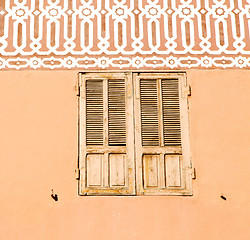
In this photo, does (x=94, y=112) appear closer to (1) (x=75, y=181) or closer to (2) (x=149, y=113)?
(2) (x=149, y=113)

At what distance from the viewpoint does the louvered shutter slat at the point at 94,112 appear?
20.7ft

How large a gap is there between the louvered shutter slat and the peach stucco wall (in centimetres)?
16

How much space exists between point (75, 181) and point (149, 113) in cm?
118

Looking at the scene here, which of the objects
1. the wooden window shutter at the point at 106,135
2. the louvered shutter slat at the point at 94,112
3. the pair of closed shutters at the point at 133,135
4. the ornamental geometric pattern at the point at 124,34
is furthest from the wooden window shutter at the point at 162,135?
the louvered shutter slat at the point at 94,112

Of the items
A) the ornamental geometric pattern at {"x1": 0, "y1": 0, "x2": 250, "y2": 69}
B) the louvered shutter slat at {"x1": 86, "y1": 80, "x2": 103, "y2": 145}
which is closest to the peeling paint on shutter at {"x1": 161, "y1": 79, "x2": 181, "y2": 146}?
the ornamental geometric pattern at {"x1": 0, "y1": 0, "x2": 250, "y2": 69}

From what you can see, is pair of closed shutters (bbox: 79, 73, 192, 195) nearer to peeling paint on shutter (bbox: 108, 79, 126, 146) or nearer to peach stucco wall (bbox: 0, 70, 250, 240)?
peeling paint on shutter (bbox: 108, 79, 126, 146)

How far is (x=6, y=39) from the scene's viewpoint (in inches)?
262

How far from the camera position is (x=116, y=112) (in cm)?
640

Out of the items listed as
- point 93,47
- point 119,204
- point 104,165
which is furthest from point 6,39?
point 119,204

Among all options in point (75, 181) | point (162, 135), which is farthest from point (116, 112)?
point (75, 181)

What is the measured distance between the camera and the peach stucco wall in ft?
19.7

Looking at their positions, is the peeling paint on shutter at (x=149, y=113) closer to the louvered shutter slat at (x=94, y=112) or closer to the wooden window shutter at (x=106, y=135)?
the wooden window shutter at (x=106, y=135)

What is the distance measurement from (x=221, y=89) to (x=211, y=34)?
0.73m

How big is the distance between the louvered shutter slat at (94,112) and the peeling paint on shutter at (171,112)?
75cm
